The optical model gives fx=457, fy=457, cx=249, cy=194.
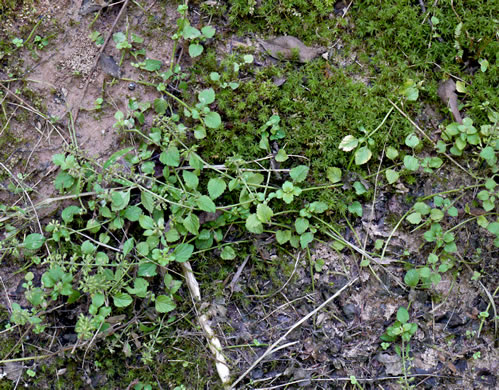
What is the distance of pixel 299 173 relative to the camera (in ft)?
10.1

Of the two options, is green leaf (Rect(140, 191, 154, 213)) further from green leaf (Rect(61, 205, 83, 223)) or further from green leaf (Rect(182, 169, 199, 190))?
green leaf (Rect(61, 205, 83, 223))

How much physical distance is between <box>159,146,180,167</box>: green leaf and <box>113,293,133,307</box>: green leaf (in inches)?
35.1

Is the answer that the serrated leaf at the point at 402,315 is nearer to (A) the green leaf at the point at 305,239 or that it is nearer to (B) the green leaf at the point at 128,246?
(A) the green leaf at the point at 305,239

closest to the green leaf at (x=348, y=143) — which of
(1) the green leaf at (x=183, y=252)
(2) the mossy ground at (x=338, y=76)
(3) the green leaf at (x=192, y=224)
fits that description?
(2) the mossy ground at (x=338, y=76)

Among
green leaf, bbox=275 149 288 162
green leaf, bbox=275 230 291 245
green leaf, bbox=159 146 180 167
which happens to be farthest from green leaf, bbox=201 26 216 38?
green leaf, bbox=275 230 291 245

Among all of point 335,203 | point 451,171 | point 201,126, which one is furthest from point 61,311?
point 451,171

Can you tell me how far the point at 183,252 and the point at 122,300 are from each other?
0.49 meters

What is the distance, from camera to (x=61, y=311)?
120 inches

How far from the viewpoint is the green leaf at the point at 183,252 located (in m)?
2.97

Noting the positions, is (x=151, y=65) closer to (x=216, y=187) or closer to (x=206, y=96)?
(x=206, y=96)

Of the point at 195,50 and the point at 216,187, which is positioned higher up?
the point at 195,50

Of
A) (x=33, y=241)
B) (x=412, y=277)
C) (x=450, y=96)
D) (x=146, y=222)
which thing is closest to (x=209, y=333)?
(x=146, y=222)

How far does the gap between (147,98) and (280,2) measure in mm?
1170

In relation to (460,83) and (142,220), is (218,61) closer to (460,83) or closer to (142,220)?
(142,220)
